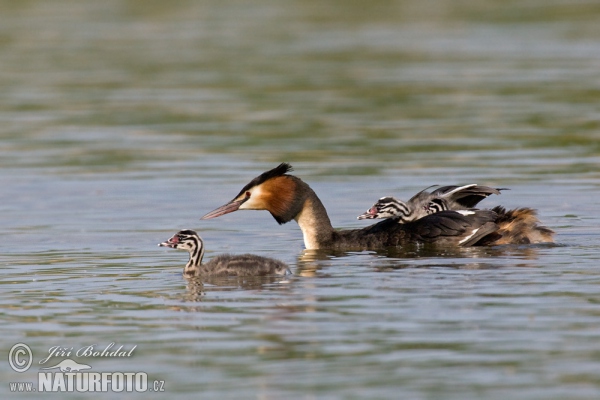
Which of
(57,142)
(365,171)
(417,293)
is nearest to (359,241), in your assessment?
(417,293)

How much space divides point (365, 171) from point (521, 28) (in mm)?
18701

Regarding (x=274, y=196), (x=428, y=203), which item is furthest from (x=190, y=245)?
(x=428, y=203)

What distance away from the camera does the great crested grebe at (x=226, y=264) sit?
11188mm

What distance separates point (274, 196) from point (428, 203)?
1532mm

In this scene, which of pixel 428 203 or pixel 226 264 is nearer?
pixel 226 264

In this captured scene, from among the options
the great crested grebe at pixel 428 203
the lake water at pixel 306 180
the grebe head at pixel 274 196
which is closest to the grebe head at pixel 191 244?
the lake water at pixel 306 180

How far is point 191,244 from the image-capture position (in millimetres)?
11438

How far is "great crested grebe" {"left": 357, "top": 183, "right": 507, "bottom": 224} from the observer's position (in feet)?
42.4

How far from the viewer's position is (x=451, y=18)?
127 feet

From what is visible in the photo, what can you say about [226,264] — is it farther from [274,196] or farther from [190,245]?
[274,196]

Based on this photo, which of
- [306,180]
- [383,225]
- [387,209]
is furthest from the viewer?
[306,180]

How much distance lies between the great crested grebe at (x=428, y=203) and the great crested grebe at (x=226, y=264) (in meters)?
1.83

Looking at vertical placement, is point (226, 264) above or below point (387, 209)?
below

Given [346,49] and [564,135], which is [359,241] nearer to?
[564,135]
